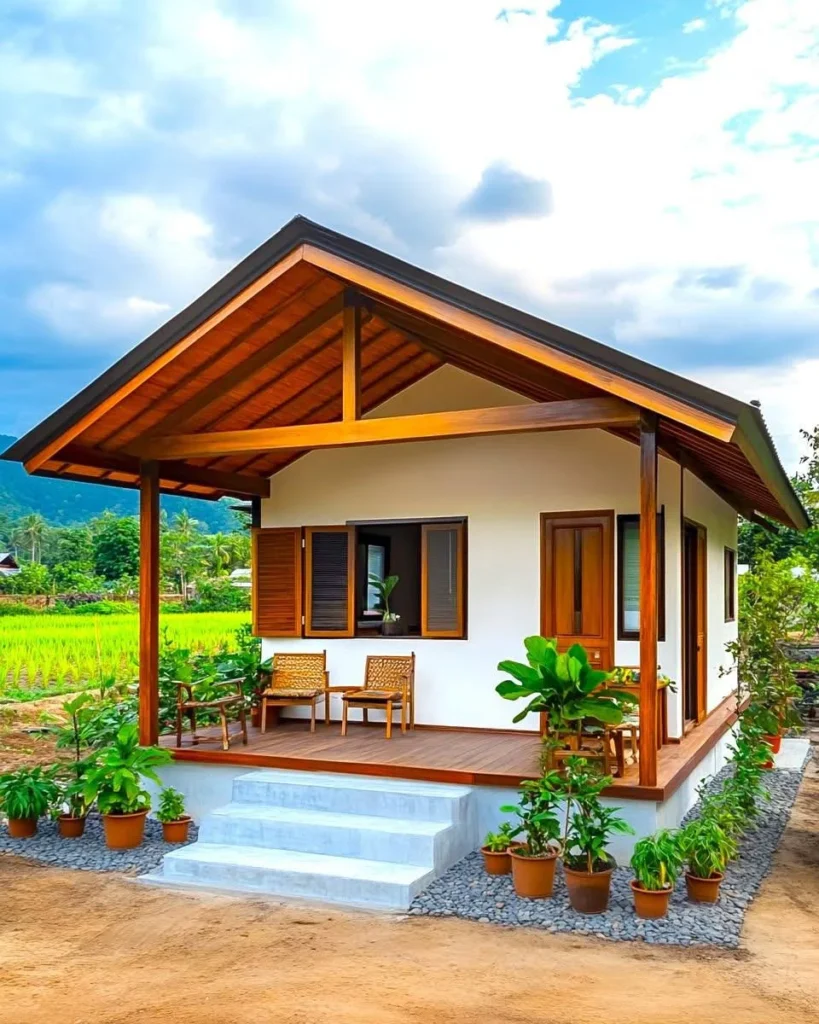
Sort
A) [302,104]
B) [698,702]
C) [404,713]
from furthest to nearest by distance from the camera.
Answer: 1. [302,104]
2. [698,702]
3. [404,713]

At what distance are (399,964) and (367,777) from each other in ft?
7.22

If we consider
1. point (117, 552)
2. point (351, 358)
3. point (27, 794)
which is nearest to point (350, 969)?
point (27, 794)

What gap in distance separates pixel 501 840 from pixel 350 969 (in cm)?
161

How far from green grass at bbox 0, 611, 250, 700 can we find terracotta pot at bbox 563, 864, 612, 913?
10.4m

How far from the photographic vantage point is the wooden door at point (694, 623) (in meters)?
8.79

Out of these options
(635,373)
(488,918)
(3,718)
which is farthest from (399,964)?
(3,718)

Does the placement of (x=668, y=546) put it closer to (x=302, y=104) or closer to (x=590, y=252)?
(x=590, y=252)

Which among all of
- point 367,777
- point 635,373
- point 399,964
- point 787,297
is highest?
point 787,297

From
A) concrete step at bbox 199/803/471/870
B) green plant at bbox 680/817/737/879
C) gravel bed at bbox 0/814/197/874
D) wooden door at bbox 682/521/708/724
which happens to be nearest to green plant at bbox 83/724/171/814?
gravel bed at bbox 0/814/197/874

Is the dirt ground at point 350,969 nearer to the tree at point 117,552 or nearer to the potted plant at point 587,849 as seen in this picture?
the potted plant at point 587,849

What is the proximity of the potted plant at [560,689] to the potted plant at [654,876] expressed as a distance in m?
0.86

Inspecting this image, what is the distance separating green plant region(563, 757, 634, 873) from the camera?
213 inches

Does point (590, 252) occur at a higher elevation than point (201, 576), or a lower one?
higher

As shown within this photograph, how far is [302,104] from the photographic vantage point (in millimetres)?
19094
